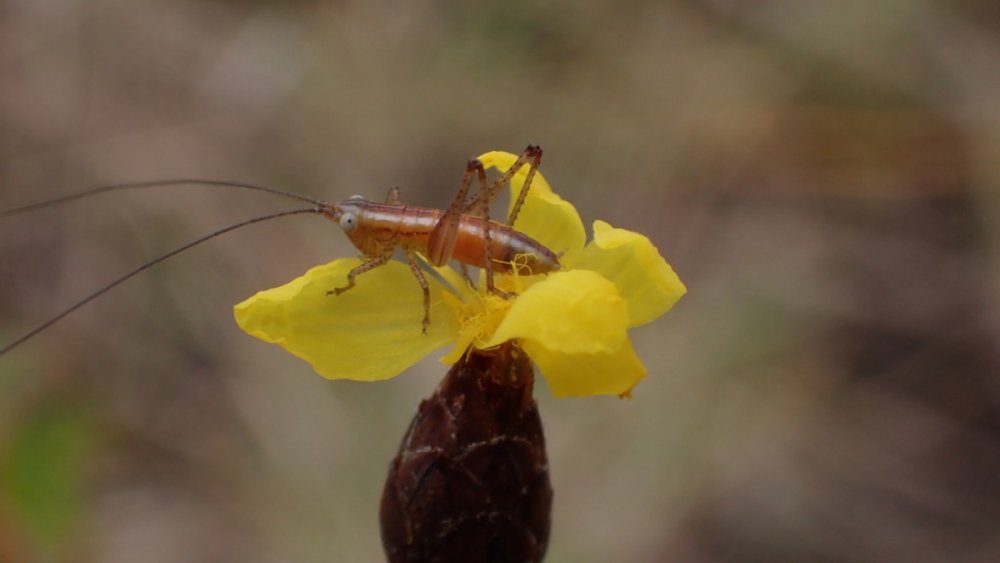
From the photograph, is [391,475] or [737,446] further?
[737,446]

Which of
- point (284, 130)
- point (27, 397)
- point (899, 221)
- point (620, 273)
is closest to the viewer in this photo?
point (620, 273)

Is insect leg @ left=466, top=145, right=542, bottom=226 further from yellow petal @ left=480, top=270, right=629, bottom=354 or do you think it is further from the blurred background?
the blurred background

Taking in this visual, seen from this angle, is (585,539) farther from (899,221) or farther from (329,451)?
(899,221)

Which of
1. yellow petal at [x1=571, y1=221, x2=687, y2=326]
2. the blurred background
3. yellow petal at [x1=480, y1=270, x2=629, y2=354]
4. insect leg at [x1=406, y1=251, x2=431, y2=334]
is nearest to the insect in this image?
insect leg at [x1=406, y1=251, x2=431, y2=334]

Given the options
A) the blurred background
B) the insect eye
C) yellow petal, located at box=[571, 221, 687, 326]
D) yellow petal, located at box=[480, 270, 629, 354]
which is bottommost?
yellow petal, located at box=[480, 270, 629, 354]

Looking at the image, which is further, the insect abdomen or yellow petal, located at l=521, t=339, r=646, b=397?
the insect abdomen

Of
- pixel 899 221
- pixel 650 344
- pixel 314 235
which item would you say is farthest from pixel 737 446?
pixel 314 235
